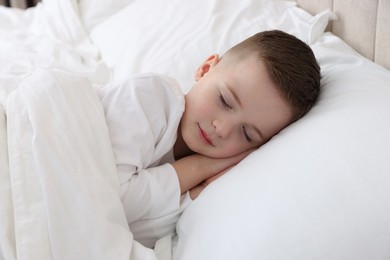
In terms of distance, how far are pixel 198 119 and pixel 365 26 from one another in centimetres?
47

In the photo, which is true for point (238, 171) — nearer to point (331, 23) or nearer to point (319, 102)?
point (319, 102)

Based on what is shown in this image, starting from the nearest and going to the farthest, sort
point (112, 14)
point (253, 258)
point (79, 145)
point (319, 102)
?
point (253, 258) → point (79, 145) → point (319, 102) → point (112, 14)

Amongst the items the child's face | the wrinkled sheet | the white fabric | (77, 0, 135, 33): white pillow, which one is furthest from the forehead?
(77, 0, 135, 33): white pillow

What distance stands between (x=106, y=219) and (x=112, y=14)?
1.16 m

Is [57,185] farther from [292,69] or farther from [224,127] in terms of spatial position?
[292,69]

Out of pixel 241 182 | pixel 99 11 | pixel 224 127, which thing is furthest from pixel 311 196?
pixel 99 11

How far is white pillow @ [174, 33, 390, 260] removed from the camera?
69 cm

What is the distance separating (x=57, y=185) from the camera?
2.59ft

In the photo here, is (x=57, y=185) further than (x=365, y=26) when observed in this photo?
No

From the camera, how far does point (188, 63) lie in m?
1.31

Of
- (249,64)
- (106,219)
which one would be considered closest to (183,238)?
(106,219)

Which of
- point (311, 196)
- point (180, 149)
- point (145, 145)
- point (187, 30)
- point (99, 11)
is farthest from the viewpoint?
point (99, 11)

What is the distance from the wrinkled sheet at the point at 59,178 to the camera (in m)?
0.76

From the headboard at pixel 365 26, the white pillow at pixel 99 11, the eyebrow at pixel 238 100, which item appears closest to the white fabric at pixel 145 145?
the eyebrow at pixel 238 100
